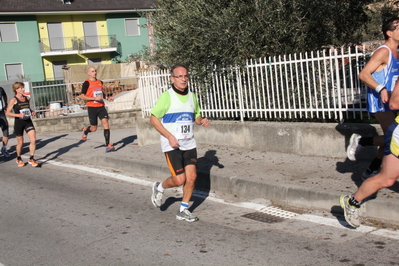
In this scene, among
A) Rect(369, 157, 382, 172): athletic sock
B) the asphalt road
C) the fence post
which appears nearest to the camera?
the asphalt road

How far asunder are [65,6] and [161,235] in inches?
1417

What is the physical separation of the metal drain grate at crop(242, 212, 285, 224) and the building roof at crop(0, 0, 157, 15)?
31891mm

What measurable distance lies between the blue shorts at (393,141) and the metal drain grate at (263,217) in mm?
1678

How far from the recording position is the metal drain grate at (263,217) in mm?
5605

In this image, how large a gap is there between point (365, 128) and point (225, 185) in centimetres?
234

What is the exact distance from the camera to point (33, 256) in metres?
4.77

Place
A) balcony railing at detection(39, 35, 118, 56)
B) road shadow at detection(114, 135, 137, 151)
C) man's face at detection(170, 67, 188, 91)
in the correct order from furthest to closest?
1. balcony railing at detection(39, 35, 118, 56)
2. road shadow at detection(114, 135, 137, 151)
3. man's face at detection(170, 67, 188, 91)

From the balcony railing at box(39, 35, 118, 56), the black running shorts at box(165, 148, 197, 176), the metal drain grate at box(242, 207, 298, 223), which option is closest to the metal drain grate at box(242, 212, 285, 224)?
the metal drain grate at box(242, 207, 298, 223)

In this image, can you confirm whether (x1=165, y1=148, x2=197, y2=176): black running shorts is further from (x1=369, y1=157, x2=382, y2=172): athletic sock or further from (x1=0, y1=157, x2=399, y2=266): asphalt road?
(x1=369, y1=157, x2=382, y2=172): athletic sock

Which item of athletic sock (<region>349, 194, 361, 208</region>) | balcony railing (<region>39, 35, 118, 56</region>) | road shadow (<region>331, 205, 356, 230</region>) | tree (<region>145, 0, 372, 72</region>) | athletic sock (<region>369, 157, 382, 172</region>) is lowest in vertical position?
road shadow (<region>331, 205, 356, 230</region>)

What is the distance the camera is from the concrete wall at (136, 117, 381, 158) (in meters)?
7.66

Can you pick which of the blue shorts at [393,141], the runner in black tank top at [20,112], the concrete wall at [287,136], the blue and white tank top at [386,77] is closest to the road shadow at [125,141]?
the runner in black tank top at [20,112]

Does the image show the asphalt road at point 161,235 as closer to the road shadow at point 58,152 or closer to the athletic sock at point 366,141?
the athletic sock at point 366,141

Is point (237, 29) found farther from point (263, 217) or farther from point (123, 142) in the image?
point (123, 142)
